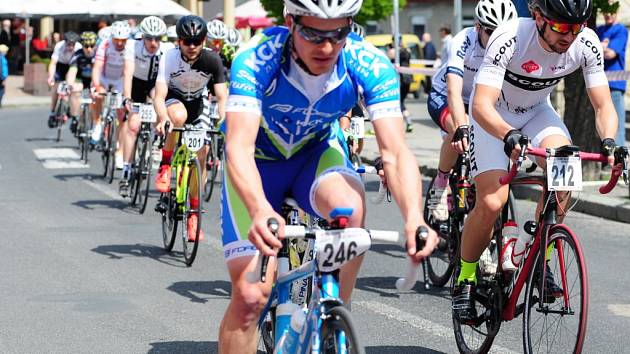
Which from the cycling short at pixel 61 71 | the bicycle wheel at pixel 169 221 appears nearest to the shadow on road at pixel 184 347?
the bicycle wheel at pixel 169 221

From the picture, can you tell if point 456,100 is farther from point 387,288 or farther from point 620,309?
point 620,309

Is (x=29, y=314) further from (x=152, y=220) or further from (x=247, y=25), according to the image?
(x=247, y=25)

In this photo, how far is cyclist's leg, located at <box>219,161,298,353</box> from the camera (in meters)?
5.00

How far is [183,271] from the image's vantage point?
9695 millimetres

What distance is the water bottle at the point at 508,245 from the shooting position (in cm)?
638

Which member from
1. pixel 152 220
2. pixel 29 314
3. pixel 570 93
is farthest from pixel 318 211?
pixel 570 93

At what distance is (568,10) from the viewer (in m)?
6.06

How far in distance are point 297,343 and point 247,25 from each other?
4313cm

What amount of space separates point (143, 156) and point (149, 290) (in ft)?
15.8

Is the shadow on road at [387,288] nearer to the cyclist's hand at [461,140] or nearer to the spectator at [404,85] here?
the cyclist's hand at [461,140]

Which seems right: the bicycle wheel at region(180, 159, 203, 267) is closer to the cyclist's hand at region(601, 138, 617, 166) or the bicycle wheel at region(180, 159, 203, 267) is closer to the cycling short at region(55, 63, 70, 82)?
the cyclist's hand at region(601, 138, 617, 166)

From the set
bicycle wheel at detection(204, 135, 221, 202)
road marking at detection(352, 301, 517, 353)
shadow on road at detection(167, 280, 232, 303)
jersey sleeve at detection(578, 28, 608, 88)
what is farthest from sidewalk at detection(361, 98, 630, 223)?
bicycle wheel at detection(204, 135, 221, 202)

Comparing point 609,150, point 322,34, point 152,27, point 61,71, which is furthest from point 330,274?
point 61,71

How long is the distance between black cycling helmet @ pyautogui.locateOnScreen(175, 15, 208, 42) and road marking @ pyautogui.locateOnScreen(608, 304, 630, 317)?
169 inches
